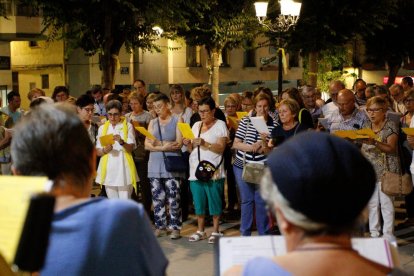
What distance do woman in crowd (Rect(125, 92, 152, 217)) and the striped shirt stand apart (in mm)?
1773

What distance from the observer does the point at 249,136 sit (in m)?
7.91

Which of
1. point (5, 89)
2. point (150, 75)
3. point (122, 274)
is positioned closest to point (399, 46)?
point (150, 75)

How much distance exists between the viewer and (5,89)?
77.4 ft

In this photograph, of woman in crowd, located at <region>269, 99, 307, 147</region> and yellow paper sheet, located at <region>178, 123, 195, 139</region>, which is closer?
woman in crowd, located at <region>269, 99, 307, 147</region>

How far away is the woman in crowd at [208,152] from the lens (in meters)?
8.14

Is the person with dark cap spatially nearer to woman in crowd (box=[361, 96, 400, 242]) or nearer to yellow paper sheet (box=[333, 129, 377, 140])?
yellow paper sheet (box=[333, 129, 377, 140])

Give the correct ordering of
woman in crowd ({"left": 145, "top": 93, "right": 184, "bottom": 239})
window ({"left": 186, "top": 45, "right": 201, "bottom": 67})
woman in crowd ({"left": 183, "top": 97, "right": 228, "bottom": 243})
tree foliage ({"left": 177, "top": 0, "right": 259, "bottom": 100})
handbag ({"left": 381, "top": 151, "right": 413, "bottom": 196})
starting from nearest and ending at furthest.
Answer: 1. handbag ({"left": 381, "top": 151, "right": 413, "bottom": 196})
2. woman in crowd ({"left": 183, "top": 97, "right": 228, "bottom": 243})
3. woman in crowd ({"left": 145, "top": 93, "right": 184, "bottom": 239})
4. tree foliage ({"left": 177, "top": 0, "right": 259, "bottom": 100})
5. window ({"left": 186, "top": 45, "right": 201, "bottom": 67})

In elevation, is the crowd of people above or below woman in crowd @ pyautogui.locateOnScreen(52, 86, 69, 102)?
below

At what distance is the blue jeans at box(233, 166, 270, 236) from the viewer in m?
7.86

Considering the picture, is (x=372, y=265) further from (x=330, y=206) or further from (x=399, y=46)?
(x=399, y=46)

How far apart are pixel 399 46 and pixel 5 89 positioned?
21339 mm

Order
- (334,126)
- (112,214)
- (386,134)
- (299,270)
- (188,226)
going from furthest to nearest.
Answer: (188,226) → (334,126) → (386,134) → (112,214) → (299,270)

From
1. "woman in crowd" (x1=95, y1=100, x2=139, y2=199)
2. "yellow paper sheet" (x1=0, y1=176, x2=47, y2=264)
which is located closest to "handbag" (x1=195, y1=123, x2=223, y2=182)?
"woman in crowd" (x1=95, y1=100, x2=139, y2=199)

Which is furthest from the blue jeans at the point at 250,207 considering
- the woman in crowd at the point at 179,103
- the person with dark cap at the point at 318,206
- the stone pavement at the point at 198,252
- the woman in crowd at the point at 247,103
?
the person with dark cap at the point at 318,206
